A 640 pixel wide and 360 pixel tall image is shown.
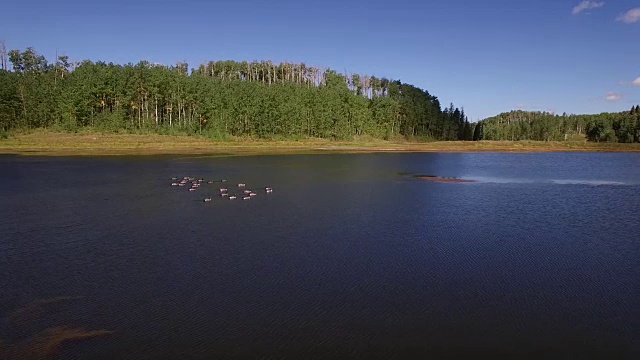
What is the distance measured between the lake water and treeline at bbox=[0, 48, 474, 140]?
217ft

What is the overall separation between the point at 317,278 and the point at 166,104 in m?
90.0

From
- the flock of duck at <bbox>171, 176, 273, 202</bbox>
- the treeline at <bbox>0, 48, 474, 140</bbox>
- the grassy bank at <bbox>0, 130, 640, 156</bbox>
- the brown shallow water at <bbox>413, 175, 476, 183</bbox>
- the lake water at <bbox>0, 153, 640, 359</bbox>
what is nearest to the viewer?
the lake water at <bbox>0, 153, 640, 359</bbox>

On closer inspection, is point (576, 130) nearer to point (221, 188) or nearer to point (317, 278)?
point (221, 188)

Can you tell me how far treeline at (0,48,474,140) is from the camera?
82812 mm

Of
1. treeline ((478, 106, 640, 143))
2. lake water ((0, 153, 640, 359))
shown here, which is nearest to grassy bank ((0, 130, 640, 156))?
lake water ((0, 153, 640, 359))

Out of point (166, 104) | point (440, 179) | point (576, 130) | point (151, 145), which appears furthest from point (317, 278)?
point (576, 130)

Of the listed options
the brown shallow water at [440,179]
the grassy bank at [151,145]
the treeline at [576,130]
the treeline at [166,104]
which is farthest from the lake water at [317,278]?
the treeline at [576,130]

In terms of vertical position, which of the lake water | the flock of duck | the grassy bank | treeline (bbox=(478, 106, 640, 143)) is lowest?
the lake water

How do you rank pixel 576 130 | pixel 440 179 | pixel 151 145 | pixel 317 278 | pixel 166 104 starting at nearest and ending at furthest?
1. pixel 317 278
2. pixel 440 179
3. pixel 151 145
4. pixel 166 104
5. pixel 576 130

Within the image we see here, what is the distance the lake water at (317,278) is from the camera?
8578mm

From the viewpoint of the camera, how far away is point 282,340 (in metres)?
8.59

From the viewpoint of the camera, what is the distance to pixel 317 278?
12023mm

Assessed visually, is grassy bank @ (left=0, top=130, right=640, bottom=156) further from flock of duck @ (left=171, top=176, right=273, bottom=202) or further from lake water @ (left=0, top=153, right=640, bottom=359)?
lake water @ (left=0, top=153, right=640, bottom=359)

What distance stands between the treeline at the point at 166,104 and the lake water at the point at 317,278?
66235mm
